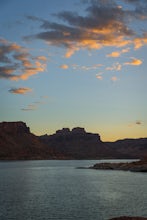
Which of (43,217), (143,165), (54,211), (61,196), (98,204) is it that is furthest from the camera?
(143,165)

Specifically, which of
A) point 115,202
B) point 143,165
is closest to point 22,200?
point 115,202

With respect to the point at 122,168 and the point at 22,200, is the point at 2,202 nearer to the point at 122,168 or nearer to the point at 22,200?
the point at 22,200

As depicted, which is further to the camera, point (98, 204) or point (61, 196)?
point (61, 196)

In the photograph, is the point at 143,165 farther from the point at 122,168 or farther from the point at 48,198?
the point at 48,198

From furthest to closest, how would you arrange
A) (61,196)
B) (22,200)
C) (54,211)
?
(61,196), (22,200), (54,211)

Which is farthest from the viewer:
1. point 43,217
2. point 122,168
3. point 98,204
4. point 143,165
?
point 122,168

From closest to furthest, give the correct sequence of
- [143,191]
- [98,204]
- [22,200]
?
1. [98,204]
2. [22,200]
3. [143,191]

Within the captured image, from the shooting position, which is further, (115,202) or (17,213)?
(115,202)

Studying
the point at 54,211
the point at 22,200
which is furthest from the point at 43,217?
the point at 22,200

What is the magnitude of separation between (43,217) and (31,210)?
21.9 feet

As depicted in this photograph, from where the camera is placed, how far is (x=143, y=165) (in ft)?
590

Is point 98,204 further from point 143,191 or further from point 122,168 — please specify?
point 122,168

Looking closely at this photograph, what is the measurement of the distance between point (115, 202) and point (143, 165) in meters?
111

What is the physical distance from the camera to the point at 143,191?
91.6 metres
